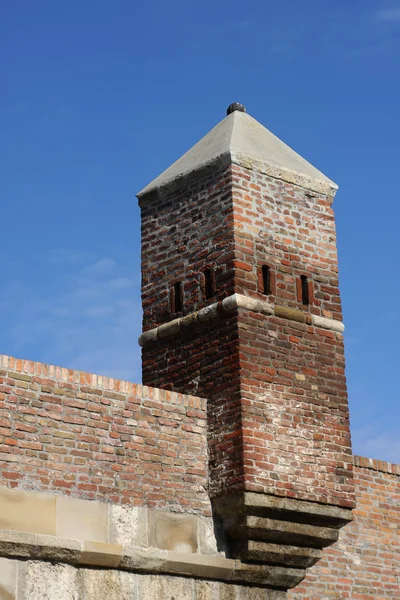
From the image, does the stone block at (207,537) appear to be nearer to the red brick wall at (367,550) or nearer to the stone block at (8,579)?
the stone block at (8,579)

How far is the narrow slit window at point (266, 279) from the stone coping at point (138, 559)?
8.18 ft

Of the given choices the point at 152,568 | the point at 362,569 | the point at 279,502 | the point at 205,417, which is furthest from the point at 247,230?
the point at 362,569

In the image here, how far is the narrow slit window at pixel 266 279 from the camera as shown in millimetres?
11180

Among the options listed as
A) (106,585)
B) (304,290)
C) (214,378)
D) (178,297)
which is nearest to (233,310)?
(214,378)

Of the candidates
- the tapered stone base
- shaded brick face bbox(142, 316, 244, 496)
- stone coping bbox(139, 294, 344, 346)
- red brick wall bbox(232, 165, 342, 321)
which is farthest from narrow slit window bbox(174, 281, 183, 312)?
the tapered stone base

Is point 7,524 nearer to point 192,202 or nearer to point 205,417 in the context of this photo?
point 205,417

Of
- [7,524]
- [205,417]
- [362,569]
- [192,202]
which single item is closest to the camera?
[7,524]

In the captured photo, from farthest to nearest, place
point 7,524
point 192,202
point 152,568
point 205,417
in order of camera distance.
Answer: point 192,202 → point 205,417 → point 152,568 → point 7,524

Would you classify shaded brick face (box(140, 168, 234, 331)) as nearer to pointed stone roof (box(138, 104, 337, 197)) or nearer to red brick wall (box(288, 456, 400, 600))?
pointed stone roof (box(138, 104, 337, 197))

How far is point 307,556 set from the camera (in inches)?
432

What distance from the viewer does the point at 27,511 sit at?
930 centimetres

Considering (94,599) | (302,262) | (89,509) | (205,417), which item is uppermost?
(302,262)

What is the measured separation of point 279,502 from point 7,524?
252cm

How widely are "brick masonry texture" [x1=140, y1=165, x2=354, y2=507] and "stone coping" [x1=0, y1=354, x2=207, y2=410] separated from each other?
302 mm
